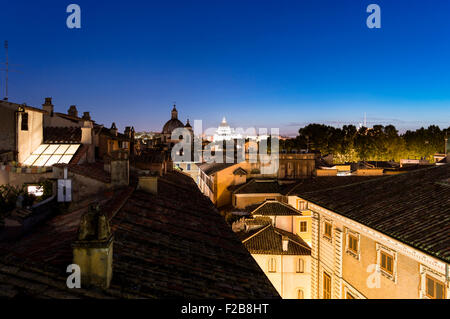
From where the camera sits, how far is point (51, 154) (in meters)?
18.7

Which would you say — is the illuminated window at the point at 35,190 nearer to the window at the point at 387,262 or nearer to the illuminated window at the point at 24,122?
the illuminated window at the point at 24,122

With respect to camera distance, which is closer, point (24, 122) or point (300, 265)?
point (24, 122)

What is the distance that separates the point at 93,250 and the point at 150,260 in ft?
7.52

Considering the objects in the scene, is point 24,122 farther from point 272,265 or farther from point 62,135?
point 272,265

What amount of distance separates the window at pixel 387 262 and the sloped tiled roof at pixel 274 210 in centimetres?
2006

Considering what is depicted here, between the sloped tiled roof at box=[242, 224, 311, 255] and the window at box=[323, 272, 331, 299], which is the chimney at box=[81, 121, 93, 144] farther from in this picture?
the window at box=[323, 272, 331, 299]

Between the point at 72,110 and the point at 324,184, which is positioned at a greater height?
the point at 72,110

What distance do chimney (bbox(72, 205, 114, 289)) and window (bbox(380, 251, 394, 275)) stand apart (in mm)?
10381

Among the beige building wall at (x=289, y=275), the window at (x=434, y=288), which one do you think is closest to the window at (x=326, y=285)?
the window at (x=434, y=288)

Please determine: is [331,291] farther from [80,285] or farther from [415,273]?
[80,285]

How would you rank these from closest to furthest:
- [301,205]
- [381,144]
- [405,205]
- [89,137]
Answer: [405,205]
[89,137]
[301,205]
[381,144]

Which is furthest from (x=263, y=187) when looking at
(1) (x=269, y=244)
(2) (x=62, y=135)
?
(2) (x=62, y=135)

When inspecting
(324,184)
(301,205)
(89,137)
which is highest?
(89,137)

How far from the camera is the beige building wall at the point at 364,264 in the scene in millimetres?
10012
